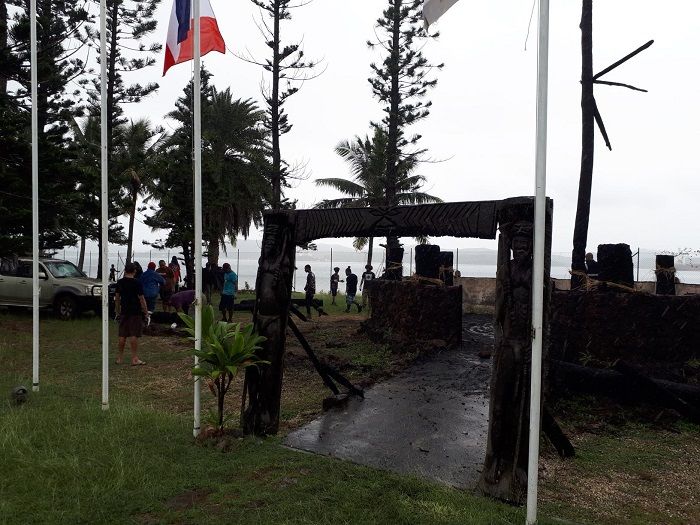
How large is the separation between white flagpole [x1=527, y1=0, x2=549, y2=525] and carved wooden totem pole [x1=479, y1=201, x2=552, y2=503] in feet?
2.03

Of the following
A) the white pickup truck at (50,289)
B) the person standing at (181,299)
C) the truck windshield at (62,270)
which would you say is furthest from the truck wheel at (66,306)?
the person standing at (181,299)

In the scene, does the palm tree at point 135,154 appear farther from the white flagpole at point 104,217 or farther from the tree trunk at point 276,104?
the white flagpole at point 104,217

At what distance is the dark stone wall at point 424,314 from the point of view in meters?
11.2

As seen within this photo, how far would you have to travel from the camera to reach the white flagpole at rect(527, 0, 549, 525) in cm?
370

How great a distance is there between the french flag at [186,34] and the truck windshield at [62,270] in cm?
1126

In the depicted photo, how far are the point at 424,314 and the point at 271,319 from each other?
5993 mm

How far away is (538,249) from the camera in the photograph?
380 centimetres

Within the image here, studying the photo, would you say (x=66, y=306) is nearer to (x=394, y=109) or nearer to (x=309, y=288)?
(x=309, y=288)

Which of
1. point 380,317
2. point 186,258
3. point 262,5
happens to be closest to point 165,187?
point 186,258

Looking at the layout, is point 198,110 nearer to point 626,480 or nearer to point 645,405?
point 626,480

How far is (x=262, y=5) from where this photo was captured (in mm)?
21172

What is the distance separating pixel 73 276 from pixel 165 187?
30.4 ft

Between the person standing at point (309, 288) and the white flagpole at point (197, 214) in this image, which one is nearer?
the white flagpole at point (197, 214)

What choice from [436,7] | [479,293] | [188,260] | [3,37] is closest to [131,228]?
[188,260]
